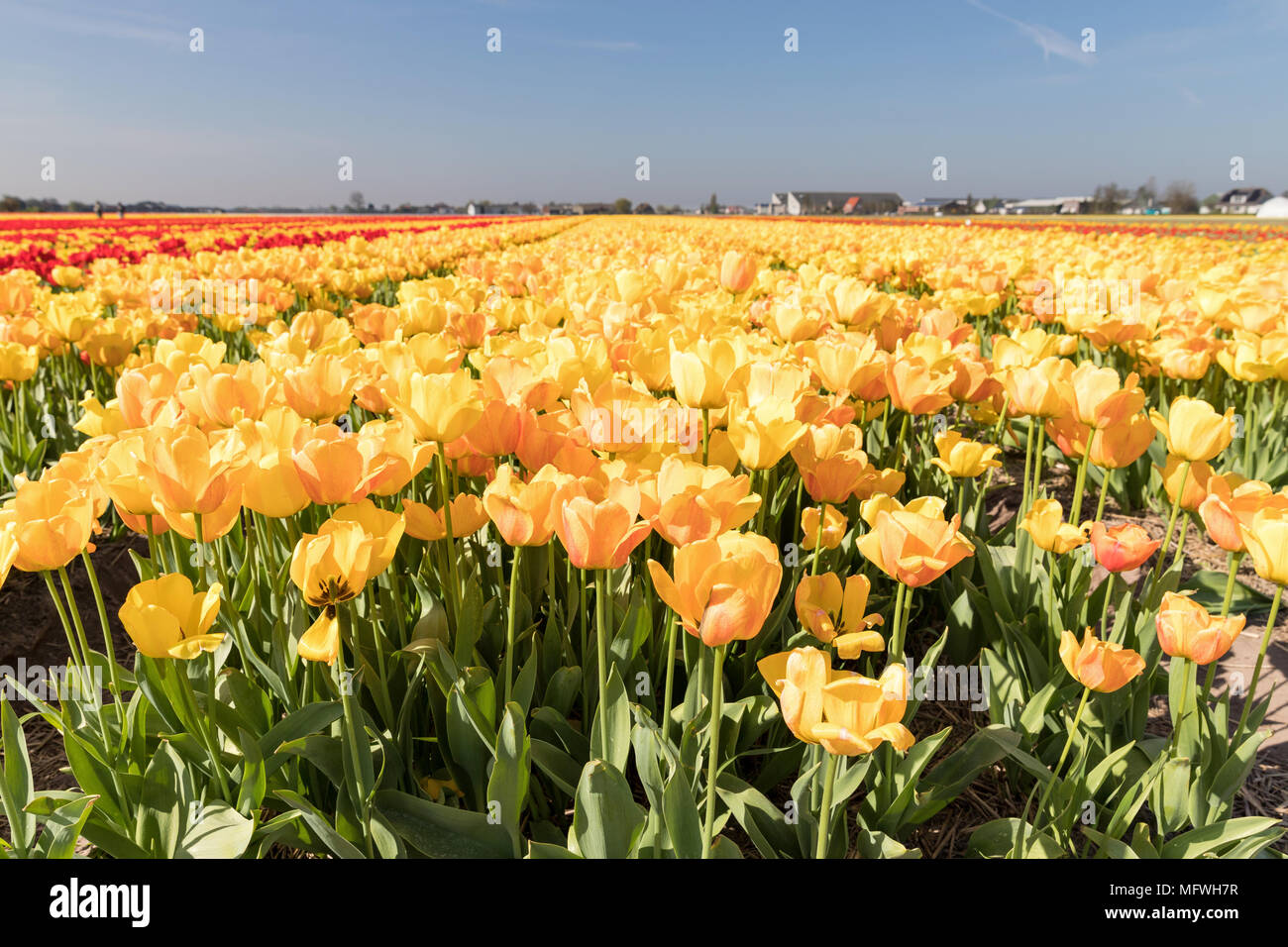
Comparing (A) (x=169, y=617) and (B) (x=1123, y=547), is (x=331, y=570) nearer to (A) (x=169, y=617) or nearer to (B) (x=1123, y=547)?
(A) (x=169, y=617)

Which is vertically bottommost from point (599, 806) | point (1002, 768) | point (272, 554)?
point (1002, 768)

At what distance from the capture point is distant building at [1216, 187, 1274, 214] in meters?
76.1

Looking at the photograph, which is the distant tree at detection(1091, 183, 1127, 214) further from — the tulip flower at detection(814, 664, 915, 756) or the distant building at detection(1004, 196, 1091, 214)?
the tulip flower at detection(814, 664, 915, 756)

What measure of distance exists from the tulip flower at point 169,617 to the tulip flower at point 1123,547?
1706 mm

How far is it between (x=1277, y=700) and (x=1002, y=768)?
41.5 inches

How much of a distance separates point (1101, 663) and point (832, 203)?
82897mm

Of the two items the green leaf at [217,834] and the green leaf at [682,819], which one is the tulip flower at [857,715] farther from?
the green leaf at [217,834]

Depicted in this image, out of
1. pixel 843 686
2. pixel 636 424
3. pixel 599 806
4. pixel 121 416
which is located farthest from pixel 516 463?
pixel 843 686

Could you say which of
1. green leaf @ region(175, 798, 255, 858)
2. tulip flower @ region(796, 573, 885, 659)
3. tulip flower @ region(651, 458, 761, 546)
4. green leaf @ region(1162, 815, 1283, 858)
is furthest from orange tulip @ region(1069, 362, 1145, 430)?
green leaf @ region(175, 798, 255, 858)

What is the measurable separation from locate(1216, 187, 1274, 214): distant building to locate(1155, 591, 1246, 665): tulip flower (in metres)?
93.2

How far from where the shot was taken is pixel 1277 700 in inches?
97.0

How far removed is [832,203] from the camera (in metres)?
77.8

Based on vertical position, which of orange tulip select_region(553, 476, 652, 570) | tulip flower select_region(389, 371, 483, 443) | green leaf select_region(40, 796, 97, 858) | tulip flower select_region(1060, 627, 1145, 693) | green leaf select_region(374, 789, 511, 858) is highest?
tulip flower select_region(389, 371, 483, 443)
